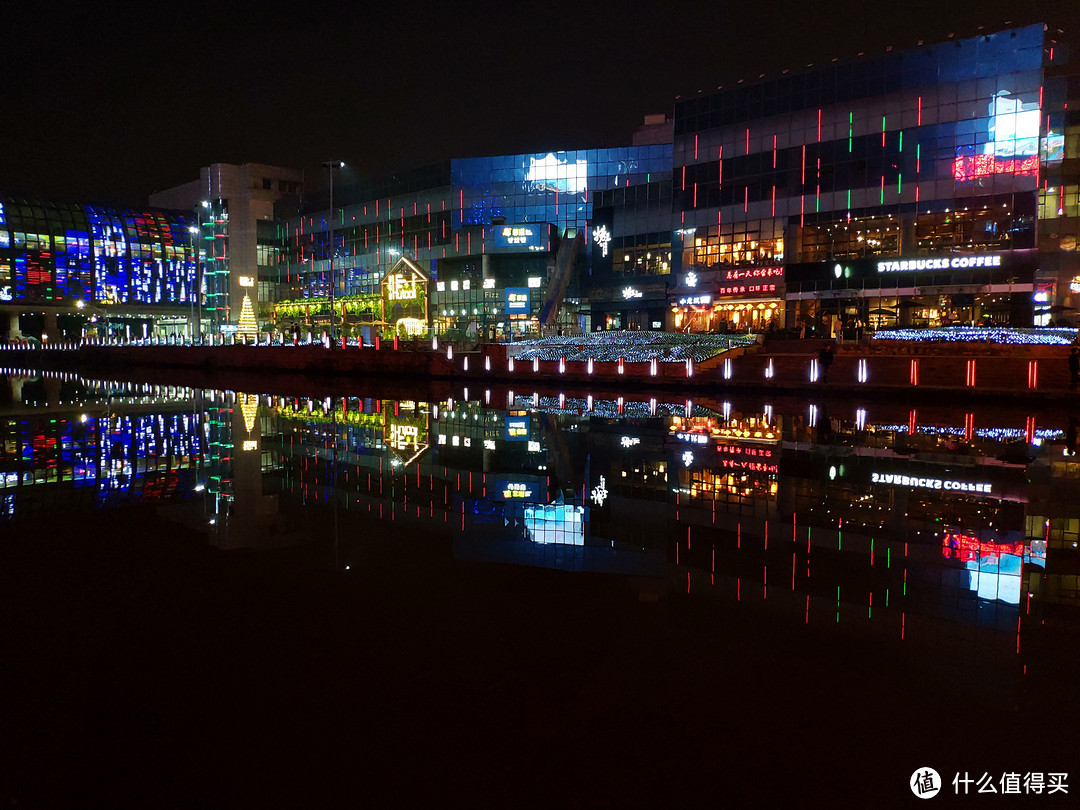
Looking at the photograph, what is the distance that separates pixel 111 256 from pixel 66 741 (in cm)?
10247

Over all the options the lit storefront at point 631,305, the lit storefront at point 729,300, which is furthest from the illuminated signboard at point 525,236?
the lit storefront at point 729,300

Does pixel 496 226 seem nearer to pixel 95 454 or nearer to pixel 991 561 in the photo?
pixel 95 454

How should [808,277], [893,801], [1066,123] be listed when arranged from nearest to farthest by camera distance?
[893,801]
[808,277]
[1066,123]

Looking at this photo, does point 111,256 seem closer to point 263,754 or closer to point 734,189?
point 734,189

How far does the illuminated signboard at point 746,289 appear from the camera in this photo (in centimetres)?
4938

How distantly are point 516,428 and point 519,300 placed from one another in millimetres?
46792

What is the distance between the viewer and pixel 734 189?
167 feet

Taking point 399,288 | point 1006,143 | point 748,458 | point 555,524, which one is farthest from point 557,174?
point 555,524

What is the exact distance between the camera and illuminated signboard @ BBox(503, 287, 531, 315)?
63.1 m

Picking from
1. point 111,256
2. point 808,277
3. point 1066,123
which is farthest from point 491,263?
point 111,256

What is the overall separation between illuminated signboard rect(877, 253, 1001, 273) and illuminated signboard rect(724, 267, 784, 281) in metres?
6.11

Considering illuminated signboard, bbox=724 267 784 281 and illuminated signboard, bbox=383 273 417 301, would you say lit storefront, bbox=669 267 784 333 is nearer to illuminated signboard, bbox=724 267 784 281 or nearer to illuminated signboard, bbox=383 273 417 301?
illuminated signboard, bbox=724 267 784 281

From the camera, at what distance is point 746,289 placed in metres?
50.3

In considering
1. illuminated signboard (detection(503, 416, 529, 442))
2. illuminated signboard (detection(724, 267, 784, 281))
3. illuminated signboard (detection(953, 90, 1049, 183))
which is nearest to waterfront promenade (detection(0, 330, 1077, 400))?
illuminated signboard (detection(503, 416, 529, 442))
